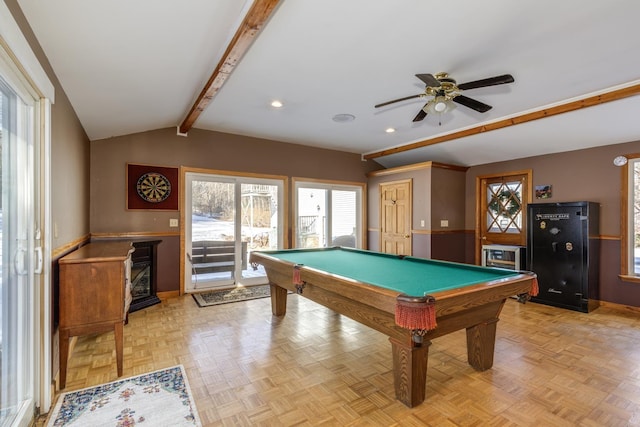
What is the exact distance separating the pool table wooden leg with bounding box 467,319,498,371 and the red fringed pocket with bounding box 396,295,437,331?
1030 mm

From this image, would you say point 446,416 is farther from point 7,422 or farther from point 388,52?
point 388,52

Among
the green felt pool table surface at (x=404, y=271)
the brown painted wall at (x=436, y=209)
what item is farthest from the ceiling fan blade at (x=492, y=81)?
the brown painted wall at (x=436, y=209)

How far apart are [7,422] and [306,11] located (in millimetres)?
2932

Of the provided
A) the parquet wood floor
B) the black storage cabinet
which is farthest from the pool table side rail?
the black storage cabinet

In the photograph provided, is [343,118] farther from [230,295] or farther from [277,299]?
[230,295]

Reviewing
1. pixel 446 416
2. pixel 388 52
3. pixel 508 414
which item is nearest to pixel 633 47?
pixel 388 52

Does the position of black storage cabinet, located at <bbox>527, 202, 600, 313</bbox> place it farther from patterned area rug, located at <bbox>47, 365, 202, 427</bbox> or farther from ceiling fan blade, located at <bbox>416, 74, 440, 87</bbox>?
patterned area rug, located at <bbox>47, 365, 202, 427</bbox>

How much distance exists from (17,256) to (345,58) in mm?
2654

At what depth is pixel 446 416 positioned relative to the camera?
2002 mm

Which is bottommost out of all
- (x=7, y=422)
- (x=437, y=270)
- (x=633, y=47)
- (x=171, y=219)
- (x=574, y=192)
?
(x=7, y=422)

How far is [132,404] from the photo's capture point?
6.97 ft

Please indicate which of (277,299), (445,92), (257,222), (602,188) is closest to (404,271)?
(445,92)

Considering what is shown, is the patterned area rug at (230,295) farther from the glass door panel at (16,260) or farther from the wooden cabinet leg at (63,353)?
the glass door panel at (16,260)

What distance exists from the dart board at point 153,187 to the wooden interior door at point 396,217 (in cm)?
385
